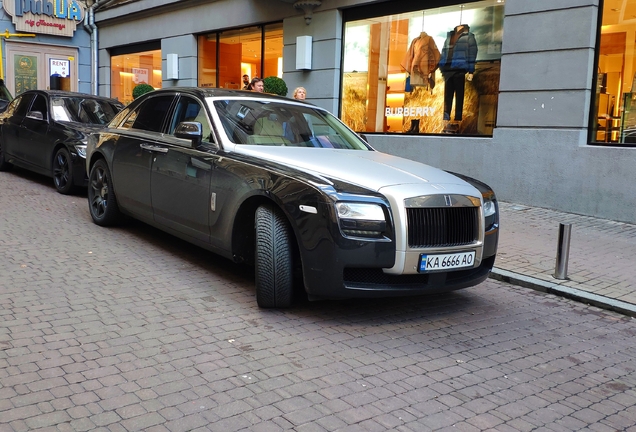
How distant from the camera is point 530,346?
4.68m

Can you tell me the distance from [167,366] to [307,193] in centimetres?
160

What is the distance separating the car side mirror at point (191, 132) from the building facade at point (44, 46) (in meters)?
19.7

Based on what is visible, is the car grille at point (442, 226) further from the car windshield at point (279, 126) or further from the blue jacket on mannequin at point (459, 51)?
the blue jacket on mannequin at point (459, 51)

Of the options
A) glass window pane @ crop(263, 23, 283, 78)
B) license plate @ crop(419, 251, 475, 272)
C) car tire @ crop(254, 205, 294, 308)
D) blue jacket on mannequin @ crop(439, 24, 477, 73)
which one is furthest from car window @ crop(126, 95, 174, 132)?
glass window pane @ crop(263, 23, 283, 78)

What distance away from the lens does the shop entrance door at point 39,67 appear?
74.6ft

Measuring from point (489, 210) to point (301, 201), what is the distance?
1699 mm

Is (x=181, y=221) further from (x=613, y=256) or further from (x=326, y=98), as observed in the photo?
(x=326, y=98)

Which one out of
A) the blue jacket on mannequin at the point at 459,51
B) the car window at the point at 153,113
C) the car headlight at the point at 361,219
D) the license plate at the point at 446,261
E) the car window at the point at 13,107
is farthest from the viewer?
the car window at the point at 13,107

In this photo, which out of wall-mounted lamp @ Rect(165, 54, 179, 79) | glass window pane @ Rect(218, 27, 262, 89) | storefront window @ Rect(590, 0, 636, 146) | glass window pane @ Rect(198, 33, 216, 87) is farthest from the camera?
wall-mounted lamp @ Rect(165, 54, 179, 79)

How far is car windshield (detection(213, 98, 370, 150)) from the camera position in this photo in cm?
597

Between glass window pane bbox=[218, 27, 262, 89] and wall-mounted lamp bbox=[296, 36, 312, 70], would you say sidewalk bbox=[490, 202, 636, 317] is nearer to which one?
wall-mounted lamp bbox=[296, 36, 312, 70]

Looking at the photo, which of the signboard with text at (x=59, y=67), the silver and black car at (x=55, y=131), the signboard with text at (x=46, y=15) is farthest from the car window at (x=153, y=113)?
the signboard with text at (x=59, y=67)

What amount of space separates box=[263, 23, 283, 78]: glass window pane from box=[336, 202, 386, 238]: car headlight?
39.5 feet

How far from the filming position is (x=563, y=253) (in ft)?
21.2
